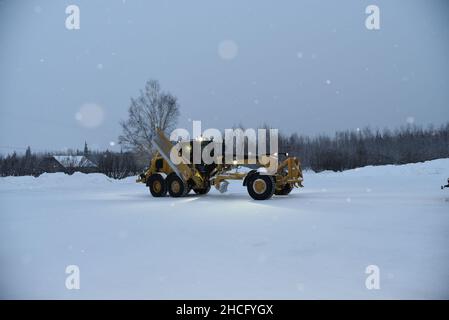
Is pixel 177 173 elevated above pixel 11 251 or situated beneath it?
elevated above

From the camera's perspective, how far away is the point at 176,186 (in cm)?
1505

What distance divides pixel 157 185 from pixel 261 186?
14.3 feet

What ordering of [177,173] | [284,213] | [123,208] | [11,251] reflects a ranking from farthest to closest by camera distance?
[177,173], [123,208], [284,213], [11,251]

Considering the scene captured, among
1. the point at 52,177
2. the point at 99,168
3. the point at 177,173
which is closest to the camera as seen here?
the point at 177,173

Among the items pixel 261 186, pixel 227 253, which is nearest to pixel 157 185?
pixel 261 186

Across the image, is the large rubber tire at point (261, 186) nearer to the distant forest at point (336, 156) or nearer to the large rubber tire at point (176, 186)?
the large rubber tire at point (176, 186)

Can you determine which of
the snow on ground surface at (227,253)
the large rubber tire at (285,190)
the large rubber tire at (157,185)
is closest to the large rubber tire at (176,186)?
the large rubber tire at (157,185)

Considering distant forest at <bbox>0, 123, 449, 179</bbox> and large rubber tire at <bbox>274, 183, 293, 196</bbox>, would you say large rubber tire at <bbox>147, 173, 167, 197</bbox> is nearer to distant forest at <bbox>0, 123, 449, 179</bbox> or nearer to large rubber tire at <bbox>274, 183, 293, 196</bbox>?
large rubber tire at <bbox>274, 183, 293, 196</bbox>

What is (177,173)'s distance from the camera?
49.6 ft

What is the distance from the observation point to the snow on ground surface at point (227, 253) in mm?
3990
